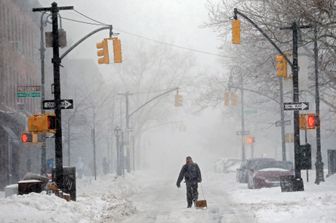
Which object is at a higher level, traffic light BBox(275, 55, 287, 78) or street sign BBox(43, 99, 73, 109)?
traffic light BBox(275, 55, 287, 78)

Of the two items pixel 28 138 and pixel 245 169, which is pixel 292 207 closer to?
pixel 28 138

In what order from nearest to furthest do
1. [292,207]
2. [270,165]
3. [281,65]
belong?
1. [292,207]
2. [281,65]
3. [270,165]

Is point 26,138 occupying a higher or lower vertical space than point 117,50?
lower

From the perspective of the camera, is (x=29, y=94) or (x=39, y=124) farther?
(x=29, y=94)

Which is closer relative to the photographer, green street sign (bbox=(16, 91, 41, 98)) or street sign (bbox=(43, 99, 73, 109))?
street sign (bbox=(43, 99, 73, 109))

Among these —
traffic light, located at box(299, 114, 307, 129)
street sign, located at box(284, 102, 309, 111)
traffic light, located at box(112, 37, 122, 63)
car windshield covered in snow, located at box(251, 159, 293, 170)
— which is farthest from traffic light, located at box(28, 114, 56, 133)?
car windshield covered in snow, located at box(251, 159, 293, 170)

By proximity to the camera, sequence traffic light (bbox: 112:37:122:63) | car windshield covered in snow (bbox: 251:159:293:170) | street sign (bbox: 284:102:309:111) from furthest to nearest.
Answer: car windshield covered in snow (bbox: 251:159:293:170) < traffic light (bbox: 112:37:122:63) < street sign (bbox: 284:102:309:111)

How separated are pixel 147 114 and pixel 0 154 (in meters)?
46.3

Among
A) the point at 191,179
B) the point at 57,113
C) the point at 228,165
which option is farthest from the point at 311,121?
the point at 228,165

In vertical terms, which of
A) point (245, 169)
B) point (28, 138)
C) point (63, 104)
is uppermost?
point (63, 104)

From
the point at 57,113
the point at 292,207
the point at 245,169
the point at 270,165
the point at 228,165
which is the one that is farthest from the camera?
the point at 228,165

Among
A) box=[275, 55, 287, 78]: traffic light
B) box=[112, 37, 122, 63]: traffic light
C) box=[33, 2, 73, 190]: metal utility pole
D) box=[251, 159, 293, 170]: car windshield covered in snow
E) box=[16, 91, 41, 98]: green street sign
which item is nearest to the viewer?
box=[33, 2, 73, 190]: metal utility pole

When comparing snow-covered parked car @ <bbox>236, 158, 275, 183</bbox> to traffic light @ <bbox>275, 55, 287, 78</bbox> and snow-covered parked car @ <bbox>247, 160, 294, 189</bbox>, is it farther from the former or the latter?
traffic light @ <bbox>275, 55, 287, 78</bbox>

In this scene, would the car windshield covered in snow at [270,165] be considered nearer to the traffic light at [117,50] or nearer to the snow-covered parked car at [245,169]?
the snow-covered parked car at [245,169]
